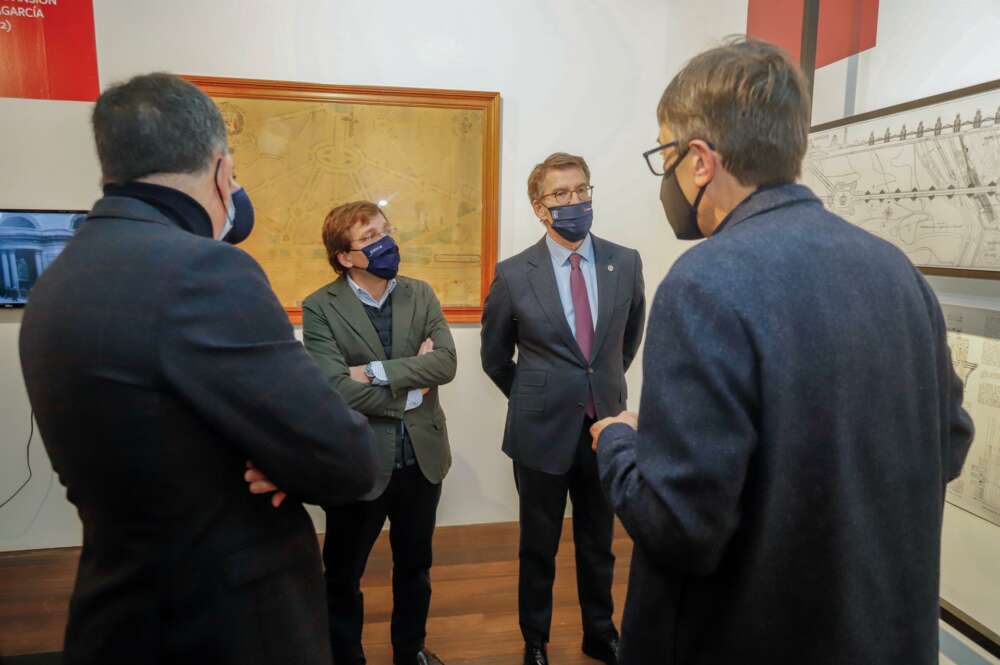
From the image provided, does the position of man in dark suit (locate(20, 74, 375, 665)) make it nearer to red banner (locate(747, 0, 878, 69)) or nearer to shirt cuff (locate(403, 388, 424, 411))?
shirt cuff (locate(403, 388, 424, 411))

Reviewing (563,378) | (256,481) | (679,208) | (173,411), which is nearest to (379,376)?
(563,378)

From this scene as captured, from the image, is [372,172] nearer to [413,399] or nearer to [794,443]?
[413,399]

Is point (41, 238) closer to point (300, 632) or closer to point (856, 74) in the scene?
point (300, 632)

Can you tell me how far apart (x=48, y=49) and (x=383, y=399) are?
7.55 ft

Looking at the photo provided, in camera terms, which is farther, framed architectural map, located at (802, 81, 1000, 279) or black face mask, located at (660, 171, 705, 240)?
framed architectural map, located at (802, 81, 1000, 279)

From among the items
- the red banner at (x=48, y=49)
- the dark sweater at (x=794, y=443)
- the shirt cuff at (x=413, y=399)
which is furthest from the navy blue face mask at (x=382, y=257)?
the red banner at (x=48, y=49)

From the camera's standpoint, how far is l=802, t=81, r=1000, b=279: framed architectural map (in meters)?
1.40

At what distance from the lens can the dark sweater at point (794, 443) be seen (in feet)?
2.82

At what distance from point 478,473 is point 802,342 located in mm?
2672

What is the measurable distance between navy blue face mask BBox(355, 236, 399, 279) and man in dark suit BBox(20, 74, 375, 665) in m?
0.93

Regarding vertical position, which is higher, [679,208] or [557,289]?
[679,208]

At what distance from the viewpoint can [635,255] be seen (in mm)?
2320

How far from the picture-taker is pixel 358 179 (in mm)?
3059

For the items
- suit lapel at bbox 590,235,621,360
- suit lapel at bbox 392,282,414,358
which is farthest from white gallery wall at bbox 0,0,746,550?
suit lapel at bbox 392,282,414,358
